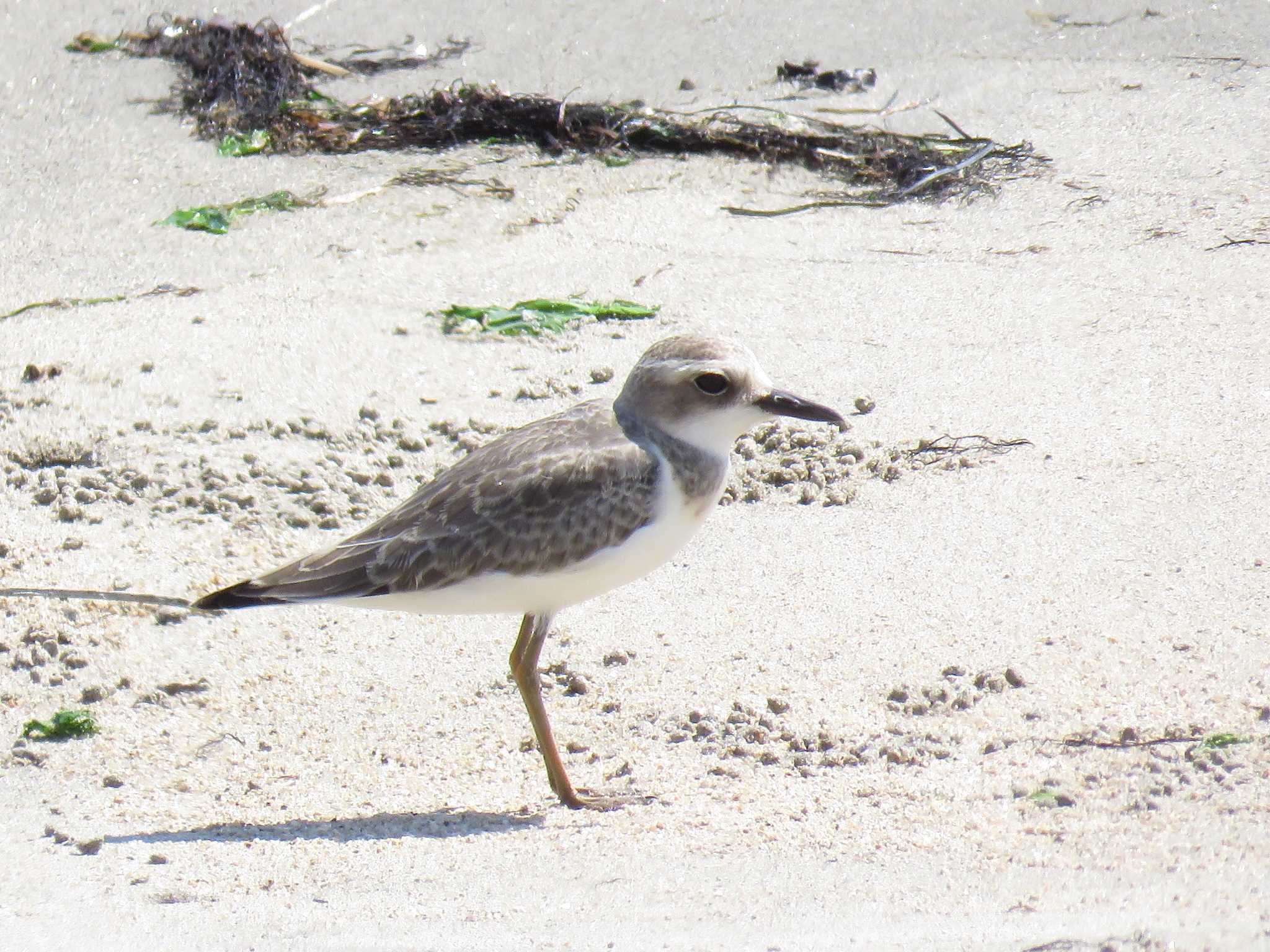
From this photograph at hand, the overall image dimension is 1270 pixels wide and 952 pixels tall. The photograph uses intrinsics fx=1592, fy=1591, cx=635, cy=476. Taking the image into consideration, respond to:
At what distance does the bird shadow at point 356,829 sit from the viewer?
4039 mm

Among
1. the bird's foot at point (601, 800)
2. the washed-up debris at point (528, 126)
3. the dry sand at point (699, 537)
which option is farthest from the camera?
the washed-up debris at point (528, 126)

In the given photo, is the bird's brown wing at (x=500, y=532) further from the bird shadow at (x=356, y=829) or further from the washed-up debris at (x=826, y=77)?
the washed-up debris at (x=826, y=77)

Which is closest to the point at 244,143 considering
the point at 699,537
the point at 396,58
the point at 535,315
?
the point at 396,58

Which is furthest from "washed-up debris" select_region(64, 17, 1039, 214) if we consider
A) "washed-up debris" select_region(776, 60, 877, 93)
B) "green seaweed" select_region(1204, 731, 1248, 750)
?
"green seaweed" select_region(1204, 731, 1248, 750)

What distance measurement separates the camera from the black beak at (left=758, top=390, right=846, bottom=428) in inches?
176

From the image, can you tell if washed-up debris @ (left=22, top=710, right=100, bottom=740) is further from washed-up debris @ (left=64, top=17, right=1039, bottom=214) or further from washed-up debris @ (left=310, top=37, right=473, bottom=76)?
washed-up debris @ (left=310, top=37, right=473, bottom=76)

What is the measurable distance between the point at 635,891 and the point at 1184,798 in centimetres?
127

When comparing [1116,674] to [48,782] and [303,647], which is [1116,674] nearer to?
[303,647]

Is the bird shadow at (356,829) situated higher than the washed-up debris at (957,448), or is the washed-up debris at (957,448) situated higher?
the washed-up debris at (957,448)

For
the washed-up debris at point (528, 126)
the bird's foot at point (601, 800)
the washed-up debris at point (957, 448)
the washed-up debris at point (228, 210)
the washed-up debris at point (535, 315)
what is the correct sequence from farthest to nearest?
the washed-up debris at point (528, 126)
the washed-up debris at point (228, 210)
the washed-up debris at point (535, 315)
the washed-up debris at point (957, 448)
the bird's foot at point (601, 800)

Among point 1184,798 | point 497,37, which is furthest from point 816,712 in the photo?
point 497,37

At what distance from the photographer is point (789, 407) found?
14.7ft

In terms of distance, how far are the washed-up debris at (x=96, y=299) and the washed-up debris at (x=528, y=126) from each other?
132 cm

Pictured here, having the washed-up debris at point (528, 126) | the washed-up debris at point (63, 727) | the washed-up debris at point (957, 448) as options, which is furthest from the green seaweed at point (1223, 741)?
the washed-up debris at point (528, 126)
